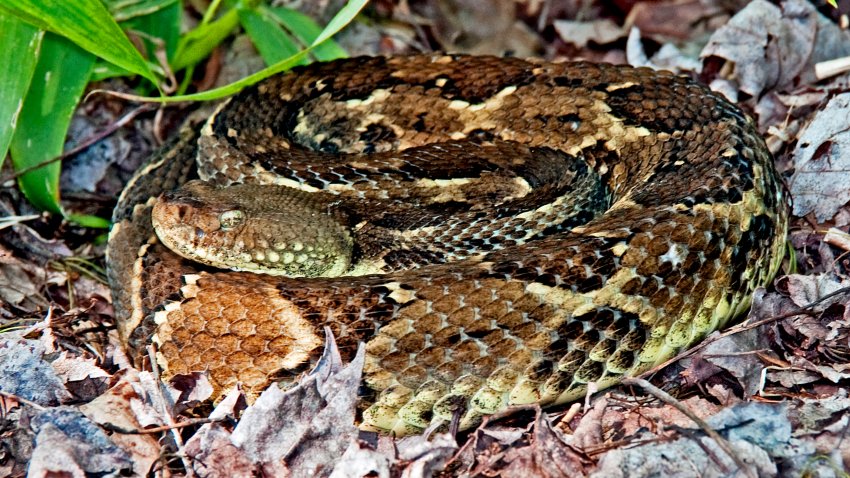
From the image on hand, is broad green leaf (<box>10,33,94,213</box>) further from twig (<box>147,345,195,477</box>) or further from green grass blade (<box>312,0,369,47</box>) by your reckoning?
twig (<box>147,345,195,477</box>)

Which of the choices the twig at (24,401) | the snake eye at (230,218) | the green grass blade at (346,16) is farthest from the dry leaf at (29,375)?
the green grass blade at (346,16)

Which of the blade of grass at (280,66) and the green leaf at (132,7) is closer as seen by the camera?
the blade of grass at (280,66)

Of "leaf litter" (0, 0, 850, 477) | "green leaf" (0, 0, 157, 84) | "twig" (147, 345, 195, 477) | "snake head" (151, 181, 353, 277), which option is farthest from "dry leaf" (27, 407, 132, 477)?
"green leaf" (0, 0, 157, 84)

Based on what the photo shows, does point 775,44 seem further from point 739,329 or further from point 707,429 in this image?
point 707,429

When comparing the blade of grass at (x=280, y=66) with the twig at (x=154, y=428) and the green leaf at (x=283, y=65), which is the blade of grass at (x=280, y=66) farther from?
the twig at (x=154, y=428)

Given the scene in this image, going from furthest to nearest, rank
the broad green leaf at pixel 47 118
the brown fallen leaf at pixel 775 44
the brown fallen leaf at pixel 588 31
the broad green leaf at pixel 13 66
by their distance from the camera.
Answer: the brown fallen leaf at pixel 588 31 → the brown fallen leaf at pixel 775 44 → the broad green leaf at pixel 47 118 → the broad green leaf at pixel 13 66

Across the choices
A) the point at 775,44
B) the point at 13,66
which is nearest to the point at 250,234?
the point at 13,66

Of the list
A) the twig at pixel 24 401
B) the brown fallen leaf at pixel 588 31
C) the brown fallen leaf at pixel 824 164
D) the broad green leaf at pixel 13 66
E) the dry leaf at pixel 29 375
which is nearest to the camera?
the twig at pixel 24 401
